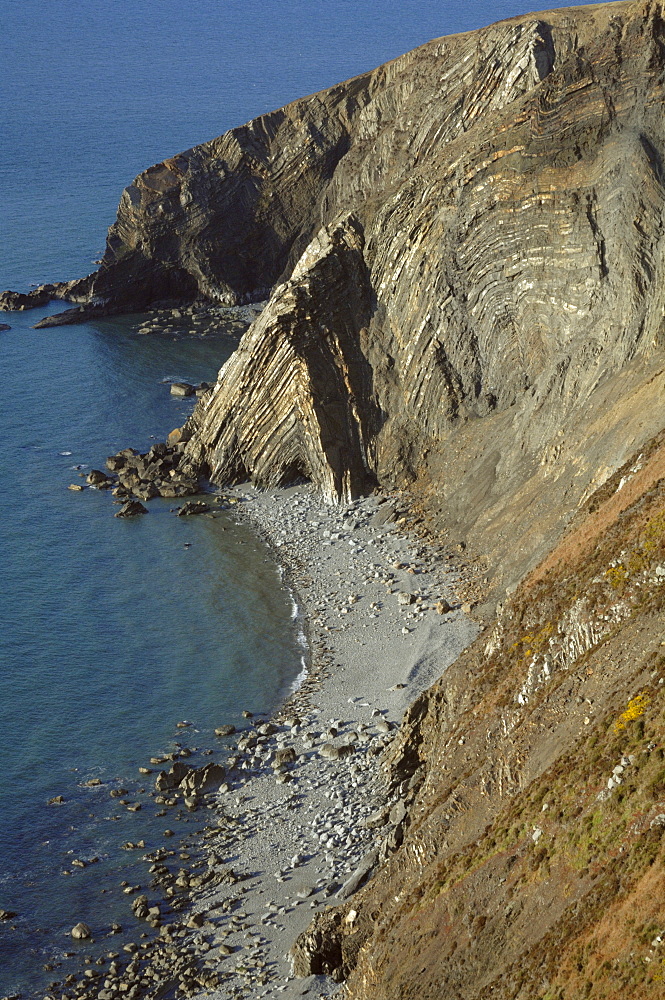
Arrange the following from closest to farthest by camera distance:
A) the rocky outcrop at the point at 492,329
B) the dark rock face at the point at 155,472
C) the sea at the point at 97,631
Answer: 1. the sea at the point at 97,631
2. the rocky outcrop at the point at 492,329
3. the dark rock face at the point at 155,472

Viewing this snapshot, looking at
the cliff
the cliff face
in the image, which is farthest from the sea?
the cliff face

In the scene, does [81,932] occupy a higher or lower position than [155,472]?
lower

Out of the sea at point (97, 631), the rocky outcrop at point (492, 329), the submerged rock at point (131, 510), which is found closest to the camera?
the sea at point (97, 631)

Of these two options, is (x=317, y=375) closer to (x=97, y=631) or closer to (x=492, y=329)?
(x=492, y=329)

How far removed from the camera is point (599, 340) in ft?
145

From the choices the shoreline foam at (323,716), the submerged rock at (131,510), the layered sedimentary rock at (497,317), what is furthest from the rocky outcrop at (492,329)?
the submerged rock at (131,510)

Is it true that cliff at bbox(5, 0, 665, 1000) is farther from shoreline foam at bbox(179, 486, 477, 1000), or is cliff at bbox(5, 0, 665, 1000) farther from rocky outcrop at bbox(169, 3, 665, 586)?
shoreline foam at bbox(179, 486, 477, 1000)

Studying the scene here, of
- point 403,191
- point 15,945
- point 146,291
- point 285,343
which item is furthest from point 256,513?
point 146,291

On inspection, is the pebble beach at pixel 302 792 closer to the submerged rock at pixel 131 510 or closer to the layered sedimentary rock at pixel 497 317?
the layered sedimentary rock at pixel 497 317

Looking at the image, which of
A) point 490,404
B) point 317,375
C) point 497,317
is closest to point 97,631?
point 317,375

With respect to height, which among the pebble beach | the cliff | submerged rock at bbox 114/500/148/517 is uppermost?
the cliff

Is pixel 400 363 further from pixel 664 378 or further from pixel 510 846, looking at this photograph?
pixel 510 846

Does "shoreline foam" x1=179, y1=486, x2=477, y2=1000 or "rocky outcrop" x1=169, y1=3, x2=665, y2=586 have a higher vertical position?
"rocky outcrop" x1=169, y1=3, x2=665, y2=586

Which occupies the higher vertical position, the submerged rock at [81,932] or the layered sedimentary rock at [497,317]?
the layered sedimentary rock at [497,317]
